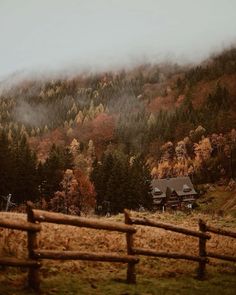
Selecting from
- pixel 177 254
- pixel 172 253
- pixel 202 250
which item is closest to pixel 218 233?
pixel 202 250

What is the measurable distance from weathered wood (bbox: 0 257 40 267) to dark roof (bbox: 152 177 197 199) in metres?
137

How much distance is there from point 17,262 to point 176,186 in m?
142

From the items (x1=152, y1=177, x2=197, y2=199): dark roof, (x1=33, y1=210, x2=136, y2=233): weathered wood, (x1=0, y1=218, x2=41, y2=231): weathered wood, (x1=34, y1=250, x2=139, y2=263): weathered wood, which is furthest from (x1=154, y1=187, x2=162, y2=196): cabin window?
(x1=0, y1=218, x2=41, y2=231): weathered wood

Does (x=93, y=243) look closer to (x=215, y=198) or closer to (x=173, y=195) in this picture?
(x=215, y=198)

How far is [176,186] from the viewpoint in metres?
150

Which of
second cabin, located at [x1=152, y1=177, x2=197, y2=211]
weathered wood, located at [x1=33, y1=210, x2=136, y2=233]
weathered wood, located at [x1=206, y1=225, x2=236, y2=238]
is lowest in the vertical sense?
second cabin, located at [x1=152, y1=177, x2=197, y2=211]

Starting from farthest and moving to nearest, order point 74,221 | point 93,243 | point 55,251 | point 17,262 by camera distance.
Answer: point 93,243 < point 74,221 < point 55,251 < point 17,262

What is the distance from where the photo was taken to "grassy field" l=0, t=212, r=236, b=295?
1143 centimetres

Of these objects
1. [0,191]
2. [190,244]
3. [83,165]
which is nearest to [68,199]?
[0,191]

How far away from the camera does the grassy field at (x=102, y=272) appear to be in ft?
37.5

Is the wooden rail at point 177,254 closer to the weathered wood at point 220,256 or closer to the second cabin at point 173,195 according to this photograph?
the weathered wood at point 220,256

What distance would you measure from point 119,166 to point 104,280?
86286 mm

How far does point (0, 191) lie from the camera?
72625 millimetres

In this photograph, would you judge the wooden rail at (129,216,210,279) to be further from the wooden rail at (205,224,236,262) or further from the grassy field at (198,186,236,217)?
the grassy field at (198,186,236,217)
